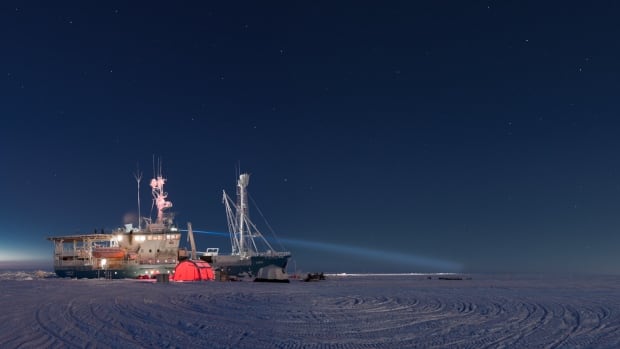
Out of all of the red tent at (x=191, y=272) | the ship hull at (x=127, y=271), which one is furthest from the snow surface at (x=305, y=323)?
the ship hull at (x=127, y=271)

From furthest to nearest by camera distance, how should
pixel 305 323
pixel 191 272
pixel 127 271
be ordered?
pixel 127 271 < pixel 191 272 < pixel 305 323

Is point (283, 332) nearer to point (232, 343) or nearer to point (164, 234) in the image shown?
point (232, 343)

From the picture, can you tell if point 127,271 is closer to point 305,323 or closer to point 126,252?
point 126,252

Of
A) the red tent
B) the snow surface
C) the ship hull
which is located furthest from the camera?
the ship hull

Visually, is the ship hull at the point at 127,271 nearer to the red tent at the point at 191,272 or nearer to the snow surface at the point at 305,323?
the red tent at the point at 191,272

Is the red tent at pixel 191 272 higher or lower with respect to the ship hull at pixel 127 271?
higher

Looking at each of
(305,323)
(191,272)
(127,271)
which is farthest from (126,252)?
(305,323)

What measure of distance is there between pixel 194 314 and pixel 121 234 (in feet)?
205

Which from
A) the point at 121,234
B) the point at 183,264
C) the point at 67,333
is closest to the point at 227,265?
the point at 121,234

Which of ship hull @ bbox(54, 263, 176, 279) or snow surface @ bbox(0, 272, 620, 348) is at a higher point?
snow surface @ bbox(0, 272, 620, 348)

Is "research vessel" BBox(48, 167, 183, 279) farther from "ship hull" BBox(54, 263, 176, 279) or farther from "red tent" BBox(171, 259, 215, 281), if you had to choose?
"red tent" BBox(171, 259, 215, 281)

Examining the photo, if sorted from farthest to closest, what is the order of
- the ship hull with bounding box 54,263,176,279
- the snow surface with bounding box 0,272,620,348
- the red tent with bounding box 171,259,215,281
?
the ship hull with bounding box 54,263,176,279
the red tent with bounding box 171,259,215,281
the snow surface with bounding box 0,272,620,348

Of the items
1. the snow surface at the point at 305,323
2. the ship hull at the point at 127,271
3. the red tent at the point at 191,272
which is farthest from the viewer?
the ship hull at the point at 127,271

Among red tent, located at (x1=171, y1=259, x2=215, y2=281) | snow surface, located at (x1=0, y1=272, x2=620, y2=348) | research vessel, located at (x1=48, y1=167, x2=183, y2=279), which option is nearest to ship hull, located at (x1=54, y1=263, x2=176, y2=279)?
research vessel, located at (x1=48, y1=167, x2=183, y2=279)
